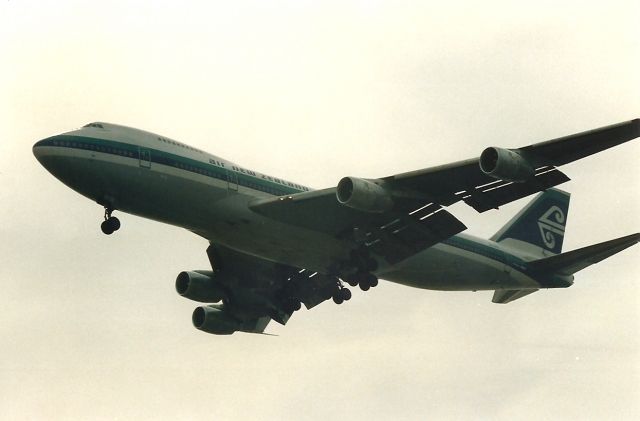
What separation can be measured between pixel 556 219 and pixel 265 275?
15854mm

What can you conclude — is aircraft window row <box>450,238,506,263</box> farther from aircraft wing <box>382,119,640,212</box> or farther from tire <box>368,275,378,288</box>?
aircraft wing <box>382,119,640,212</box>

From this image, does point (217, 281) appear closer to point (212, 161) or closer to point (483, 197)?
point (212, 161)

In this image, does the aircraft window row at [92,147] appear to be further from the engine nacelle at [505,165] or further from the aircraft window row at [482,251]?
the aircraft window row at [482,251]

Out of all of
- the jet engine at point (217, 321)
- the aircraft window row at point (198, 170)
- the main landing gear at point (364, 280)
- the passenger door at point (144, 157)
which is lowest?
the jet engine at point (217, 321)

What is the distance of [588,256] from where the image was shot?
41.2m

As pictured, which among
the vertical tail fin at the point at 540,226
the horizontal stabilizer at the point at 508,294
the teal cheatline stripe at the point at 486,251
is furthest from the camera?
the vertical tail fin at the point at 540,226

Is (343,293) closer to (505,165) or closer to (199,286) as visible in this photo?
(199,286)

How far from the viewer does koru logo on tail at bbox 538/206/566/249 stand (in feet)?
157

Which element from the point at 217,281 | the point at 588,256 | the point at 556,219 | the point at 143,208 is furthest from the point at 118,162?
the point at 556,219

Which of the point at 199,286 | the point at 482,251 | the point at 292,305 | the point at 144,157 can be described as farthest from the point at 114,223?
the point at 482,251

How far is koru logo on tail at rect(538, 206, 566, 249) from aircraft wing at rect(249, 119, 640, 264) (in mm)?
11270

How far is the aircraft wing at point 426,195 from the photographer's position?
3123 centimetres

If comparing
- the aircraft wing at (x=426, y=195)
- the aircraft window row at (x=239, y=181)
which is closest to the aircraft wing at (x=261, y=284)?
the aircraft wing at (x=426, y=195)

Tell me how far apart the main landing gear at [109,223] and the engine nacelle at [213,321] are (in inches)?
454
